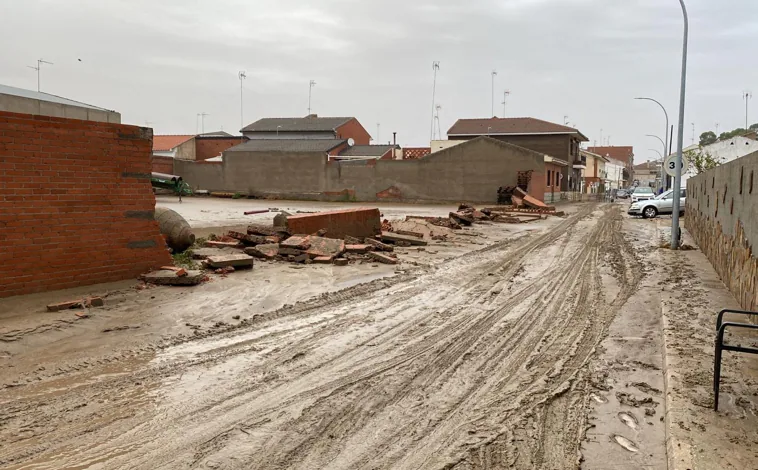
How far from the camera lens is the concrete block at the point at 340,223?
1392cm

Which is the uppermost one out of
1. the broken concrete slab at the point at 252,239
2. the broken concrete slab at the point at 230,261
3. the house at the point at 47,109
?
the house at the point at 47,109

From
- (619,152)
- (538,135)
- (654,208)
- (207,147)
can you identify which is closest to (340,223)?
(654,208)

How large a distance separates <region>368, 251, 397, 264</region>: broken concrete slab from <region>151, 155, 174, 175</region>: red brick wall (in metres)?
37.4

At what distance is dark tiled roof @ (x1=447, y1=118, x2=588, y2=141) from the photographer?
6097cm

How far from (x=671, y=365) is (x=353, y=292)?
203 inches

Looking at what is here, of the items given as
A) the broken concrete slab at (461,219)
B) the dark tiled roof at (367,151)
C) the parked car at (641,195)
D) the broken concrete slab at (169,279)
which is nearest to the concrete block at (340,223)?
the broken concrete slab at (169,279)

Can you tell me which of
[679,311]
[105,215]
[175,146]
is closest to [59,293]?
[105,215]

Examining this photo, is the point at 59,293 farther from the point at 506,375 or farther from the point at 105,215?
the point at 506,375

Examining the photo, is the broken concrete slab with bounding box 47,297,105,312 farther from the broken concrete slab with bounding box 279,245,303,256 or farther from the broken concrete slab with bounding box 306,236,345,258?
the broken concrete slab with bounding box 306,236,345,258

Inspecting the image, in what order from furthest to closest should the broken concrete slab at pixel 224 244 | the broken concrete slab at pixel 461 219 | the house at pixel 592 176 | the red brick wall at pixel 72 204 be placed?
the house at pixel 592 176 → the broken concrete slab at pixel 461 219 → the broken concrete slab at pixel 224 244 → the red brick wall at pixel 72 204

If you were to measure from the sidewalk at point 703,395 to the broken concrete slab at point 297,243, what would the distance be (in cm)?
723

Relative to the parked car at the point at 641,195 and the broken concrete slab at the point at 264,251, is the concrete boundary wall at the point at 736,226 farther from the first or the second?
the parked car at the point at 641,195

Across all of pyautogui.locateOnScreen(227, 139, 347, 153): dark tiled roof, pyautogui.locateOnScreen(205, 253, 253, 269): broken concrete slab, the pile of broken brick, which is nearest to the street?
pyautogui.locateOnScreen(205, 253, 253, 269): broken concrete slab

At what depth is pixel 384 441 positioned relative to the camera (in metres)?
4.02
